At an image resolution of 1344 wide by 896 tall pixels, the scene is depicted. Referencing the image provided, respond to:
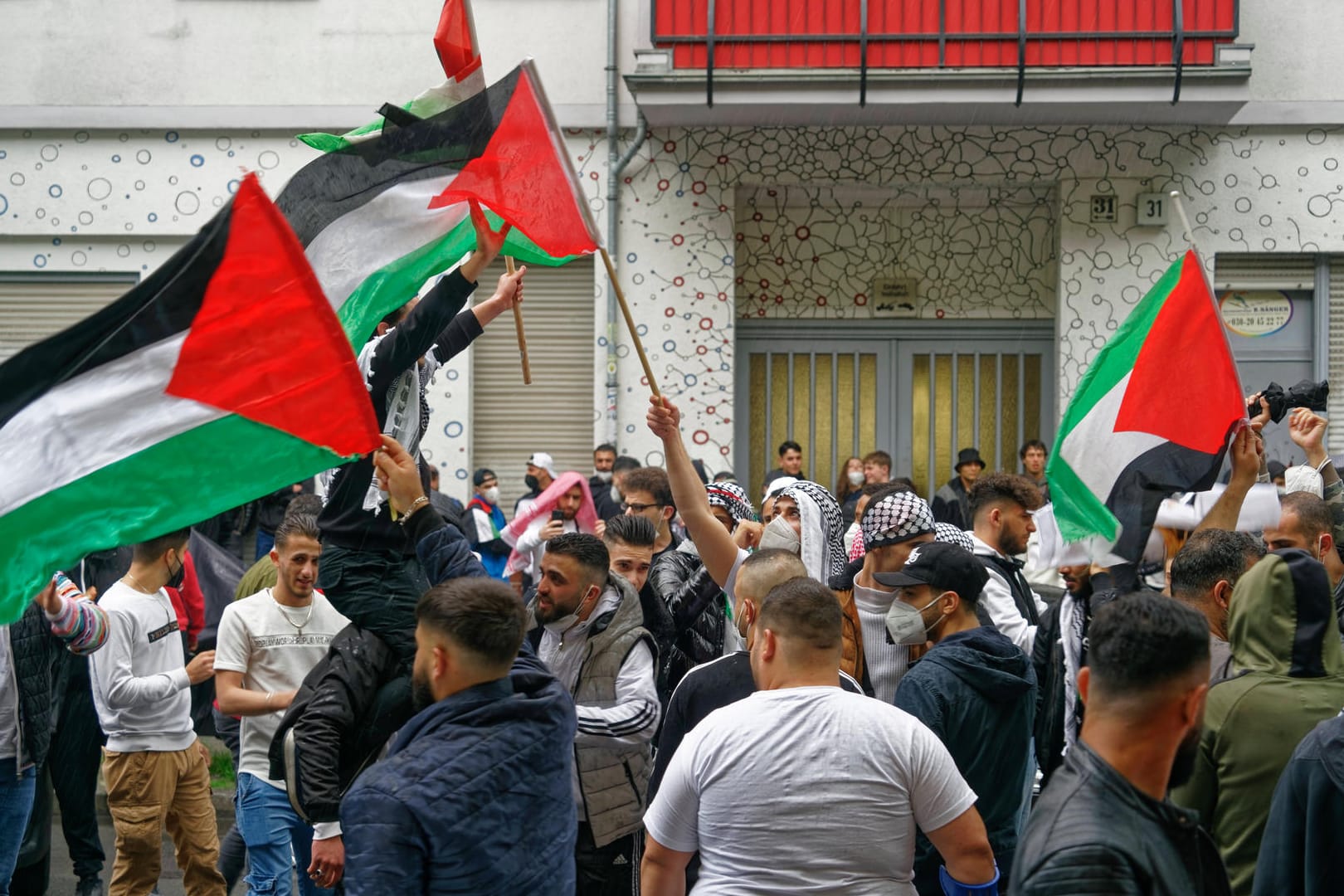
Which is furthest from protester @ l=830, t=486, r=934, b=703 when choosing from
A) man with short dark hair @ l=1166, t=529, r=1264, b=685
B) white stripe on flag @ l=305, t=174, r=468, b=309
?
white stripe on flag @ l=305, t=174, r=468, b=309

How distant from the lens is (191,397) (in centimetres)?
397

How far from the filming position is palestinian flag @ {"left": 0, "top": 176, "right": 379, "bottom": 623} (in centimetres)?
384

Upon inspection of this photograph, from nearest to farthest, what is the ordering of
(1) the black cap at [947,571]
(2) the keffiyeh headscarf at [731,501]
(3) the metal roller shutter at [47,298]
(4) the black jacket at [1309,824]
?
(4) the black jacket at [1309,824] → (1) the black cap at [947,571] → (2) the keffiyeh headscarf at [731,501] → (3) the metal roller shutter at [47,298]

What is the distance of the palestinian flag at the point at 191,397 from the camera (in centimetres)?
384

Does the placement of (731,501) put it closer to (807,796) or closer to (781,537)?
(781,537)

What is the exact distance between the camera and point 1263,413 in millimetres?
5930

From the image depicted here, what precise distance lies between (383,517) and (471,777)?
1.28 metres

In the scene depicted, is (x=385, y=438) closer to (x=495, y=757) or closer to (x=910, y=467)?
(x=495, y=757)

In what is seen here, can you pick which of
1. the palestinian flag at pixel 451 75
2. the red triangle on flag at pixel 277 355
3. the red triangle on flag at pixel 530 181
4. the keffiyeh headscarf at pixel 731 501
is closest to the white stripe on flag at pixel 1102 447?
the red triangle on flag at pixel 530 181

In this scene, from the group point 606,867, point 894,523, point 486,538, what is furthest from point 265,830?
point 486,538

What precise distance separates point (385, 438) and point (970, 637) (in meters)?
1.89

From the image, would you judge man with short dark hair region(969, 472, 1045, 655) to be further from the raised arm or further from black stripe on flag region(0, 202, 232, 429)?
black stripe on flag region(0, 202, 232, 429)

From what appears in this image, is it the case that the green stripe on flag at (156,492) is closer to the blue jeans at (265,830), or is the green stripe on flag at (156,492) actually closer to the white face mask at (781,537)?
the blue jeans at (265,830)

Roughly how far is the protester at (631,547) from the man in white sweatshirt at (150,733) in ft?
5.99
